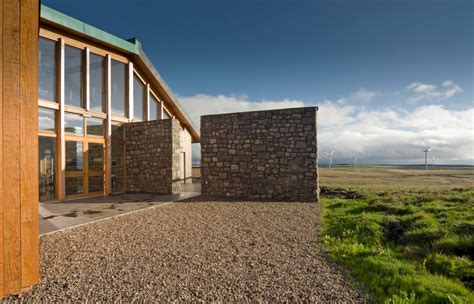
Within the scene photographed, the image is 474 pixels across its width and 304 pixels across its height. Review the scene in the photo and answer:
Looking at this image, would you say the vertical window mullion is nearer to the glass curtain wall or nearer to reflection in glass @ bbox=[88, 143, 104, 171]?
the glass curtain wall

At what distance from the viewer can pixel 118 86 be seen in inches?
448

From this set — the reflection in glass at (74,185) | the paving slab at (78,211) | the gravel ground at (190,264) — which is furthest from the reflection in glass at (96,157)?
the gravel ground at (190,264)

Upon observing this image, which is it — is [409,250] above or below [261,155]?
below

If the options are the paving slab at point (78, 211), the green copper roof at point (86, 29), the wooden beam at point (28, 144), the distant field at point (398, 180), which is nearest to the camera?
the wooden beam at point (28, 144)

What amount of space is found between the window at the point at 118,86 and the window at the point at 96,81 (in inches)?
18.6

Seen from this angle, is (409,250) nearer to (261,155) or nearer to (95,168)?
(261,155)

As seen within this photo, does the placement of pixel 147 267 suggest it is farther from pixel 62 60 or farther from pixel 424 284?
pixel 62 60

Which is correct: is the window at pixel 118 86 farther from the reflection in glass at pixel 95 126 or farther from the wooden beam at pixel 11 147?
the wooden beam at pixel 11 147

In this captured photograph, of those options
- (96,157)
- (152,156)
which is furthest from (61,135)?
(152,156)

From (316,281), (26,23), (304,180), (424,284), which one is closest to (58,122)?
(26,23)

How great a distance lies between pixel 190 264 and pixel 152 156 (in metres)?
8.16

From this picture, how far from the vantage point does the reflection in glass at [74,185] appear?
9.27m

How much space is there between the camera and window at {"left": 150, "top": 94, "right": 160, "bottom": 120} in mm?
13210

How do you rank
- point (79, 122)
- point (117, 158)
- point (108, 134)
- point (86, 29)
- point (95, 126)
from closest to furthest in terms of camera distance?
point (86, 29) < point (79, 122) < point (95, 126) < point (108, 134) < point (117, 158)
